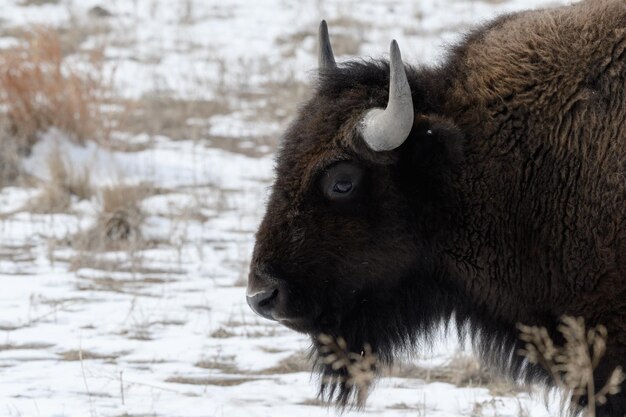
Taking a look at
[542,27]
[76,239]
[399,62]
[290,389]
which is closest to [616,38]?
[542,27]

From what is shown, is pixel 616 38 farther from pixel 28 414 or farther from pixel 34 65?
pixel 34 65

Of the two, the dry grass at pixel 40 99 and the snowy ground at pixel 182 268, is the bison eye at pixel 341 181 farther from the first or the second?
the dry grass at pixel 40 99

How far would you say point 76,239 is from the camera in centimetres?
866

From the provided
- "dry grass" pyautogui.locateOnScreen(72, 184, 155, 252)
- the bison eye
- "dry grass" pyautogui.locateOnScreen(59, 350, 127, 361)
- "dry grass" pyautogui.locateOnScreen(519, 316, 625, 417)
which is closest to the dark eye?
the bison eye

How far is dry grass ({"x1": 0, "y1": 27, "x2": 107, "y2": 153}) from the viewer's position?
10.9 metres

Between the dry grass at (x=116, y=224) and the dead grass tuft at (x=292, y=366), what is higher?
the dry grass at (x=116, y=224)

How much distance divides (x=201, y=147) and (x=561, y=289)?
7.81 m

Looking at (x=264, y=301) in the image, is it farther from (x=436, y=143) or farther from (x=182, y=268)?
(x=182, y=268)

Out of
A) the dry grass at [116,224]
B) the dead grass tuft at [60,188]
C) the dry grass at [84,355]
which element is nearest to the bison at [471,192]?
the dry grass at [84,355]

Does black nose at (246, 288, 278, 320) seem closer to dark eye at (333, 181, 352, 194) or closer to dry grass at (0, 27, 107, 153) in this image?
dark eye at (333, 181, 352, 194)

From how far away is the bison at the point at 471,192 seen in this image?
458cm

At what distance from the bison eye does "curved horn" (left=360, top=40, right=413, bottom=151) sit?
15cm

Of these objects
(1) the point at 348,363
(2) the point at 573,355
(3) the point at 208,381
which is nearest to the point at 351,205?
(1) the point at 348,363

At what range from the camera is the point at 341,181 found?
4.81 metres
